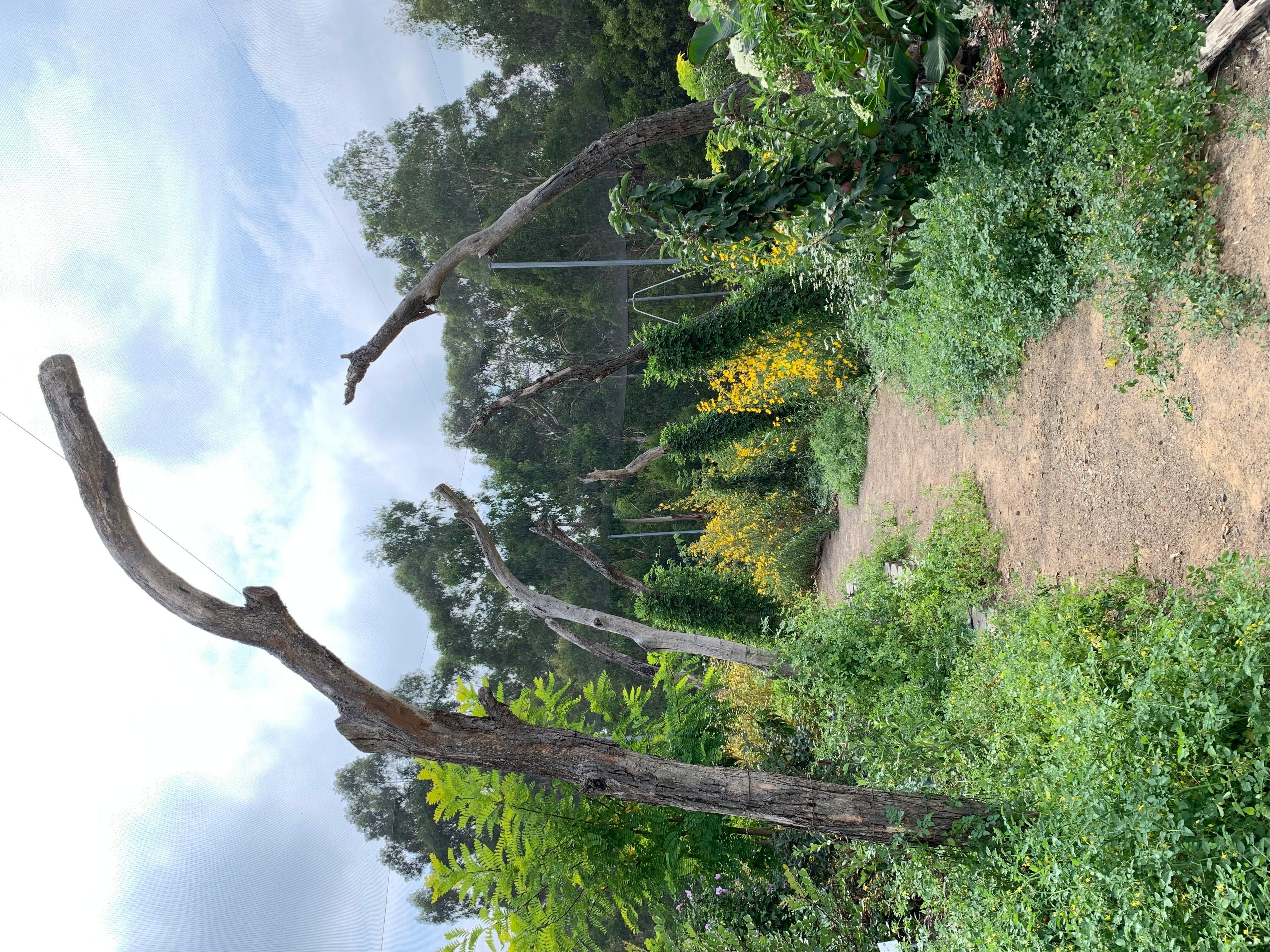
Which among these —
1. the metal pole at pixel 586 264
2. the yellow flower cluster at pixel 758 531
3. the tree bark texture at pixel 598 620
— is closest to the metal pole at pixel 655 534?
the yellow flower cluster at pixel 758 531

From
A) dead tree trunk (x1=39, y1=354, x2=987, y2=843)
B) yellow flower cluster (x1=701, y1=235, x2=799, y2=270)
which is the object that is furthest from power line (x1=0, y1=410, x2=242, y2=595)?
yellow flower cluster (x1=701, y1=235, x2=799, y2=270)

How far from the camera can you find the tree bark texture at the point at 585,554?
9.61 metres

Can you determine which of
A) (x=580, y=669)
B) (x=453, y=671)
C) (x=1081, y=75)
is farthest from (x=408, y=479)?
(x=1081, y=75)

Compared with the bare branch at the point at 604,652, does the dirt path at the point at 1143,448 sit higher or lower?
lower

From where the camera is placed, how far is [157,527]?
4043 millimetres

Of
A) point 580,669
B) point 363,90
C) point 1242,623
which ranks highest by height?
point 363,90

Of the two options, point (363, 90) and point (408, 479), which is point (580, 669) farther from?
point (363, 90)

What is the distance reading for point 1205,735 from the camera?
251 centimetres

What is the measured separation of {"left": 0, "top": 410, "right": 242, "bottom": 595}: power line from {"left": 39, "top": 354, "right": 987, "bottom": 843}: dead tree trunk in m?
0.23

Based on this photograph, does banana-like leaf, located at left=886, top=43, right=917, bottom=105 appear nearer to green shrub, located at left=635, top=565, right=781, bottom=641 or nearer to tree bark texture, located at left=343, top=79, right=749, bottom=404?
tree bark texture, located at left=343, top=79, right=749, bottom=404

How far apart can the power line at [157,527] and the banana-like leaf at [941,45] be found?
4.57 meters

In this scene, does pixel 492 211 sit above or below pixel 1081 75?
above

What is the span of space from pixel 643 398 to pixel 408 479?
459cm

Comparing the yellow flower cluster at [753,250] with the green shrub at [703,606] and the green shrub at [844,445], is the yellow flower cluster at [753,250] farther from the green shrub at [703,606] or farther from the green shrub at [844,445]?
the green shrub at [703,606]
